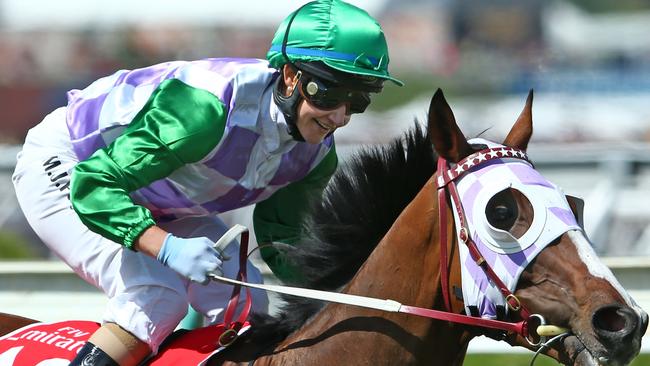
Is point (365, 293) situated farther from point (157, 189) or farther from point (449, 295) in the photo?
point (157, 189)

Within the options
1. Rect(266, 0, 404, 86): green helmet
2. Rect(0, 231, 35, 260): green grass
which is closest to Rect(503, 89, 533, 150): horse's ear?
Rect(266, 0, 404, 86): green helmet

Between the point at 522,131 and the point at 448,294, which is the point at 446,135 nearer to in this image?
the point at 522,131

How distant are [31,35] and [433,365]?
72.2 ft

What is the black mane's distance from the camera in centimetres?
295

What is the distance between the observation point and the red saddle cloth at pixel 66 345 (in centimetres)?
300

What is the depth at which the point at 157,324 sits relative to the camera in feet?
9.82

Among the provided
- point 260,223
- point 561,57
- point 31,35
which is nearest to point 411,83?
point 561,57

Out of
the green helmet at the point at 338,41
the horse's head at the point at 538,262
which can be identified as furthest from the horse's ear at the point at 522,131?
the green helmet at the point at 338,41

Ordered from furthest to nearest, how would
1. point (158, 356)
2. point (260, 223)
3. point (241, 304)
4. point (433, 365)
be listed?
point (260, 223), point (241, 304), point (158, 356), point (433, 365)

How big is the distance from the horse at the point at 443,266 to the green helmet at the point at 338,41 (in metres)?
0.22

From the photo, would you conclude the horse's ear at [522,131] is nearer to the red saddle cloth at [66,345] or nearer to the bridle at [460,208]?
the bridle at [460,208]

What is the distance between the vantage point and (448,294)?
275cm

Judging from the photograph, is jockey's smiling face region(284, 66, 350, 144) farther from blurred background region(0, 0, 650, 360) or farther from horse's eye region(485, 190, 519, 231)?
blurred background region(0, 0, 650, 360)

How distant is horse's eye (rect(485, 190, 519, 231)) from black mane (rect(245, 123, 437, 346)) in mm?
358
